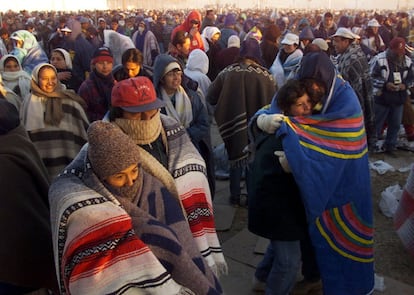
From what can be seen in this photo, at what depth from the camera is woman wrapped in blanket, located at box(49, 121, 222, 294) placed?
1.87m

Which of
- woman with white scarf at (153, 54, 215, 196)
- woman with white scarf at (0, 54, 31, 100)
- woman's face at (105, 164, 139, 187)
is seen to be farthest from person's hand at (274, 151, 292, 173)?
woman with white scarf at (0, 54, 31, 100)

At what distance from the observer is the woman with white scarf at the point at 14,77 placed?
5.35 m

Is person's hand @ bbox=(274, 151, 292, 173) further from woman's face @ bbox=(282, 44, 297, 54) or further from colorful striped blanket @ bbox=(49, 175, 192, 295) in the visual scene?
woman's face @ bbox=(282, 44, 297, 54)

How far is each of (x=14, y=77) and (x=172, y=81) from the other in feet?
8.69

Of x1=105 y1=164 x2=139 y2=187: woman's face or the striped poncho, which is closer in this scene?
the striped poncho

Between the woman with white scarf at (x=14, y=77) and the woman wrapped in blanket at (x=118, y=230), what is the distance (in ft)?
11.6

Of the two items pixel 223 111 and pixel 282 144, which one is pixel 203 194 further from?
pixel 223 111

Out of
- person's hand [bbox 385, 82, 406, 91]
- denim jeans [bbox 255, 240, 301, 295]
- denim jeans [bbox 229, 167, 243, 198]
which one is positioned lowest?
denim jeans [bbox 229, 167, 243, 198]

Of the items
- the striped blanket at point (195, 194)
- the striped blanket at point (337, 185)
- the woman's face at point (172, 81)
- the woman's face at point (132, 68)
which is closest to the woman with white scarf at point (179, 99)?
the woman's face at point (172, 81)

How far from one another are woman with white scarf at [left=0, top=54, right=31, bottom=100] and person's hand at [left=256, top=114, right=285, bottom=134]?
3.47 m

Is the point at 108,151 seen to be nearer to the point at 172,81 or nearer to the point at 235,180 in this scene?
the point at 172,81

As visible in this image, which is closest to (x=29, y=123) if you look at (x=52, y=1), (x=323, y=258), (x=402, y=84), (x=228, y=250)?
(x=228, y=250)

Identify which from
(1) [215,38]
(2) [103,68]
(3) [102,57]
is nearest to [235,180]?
(2) [103,68]

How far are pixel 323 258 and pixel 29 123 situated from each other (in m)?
2.88
